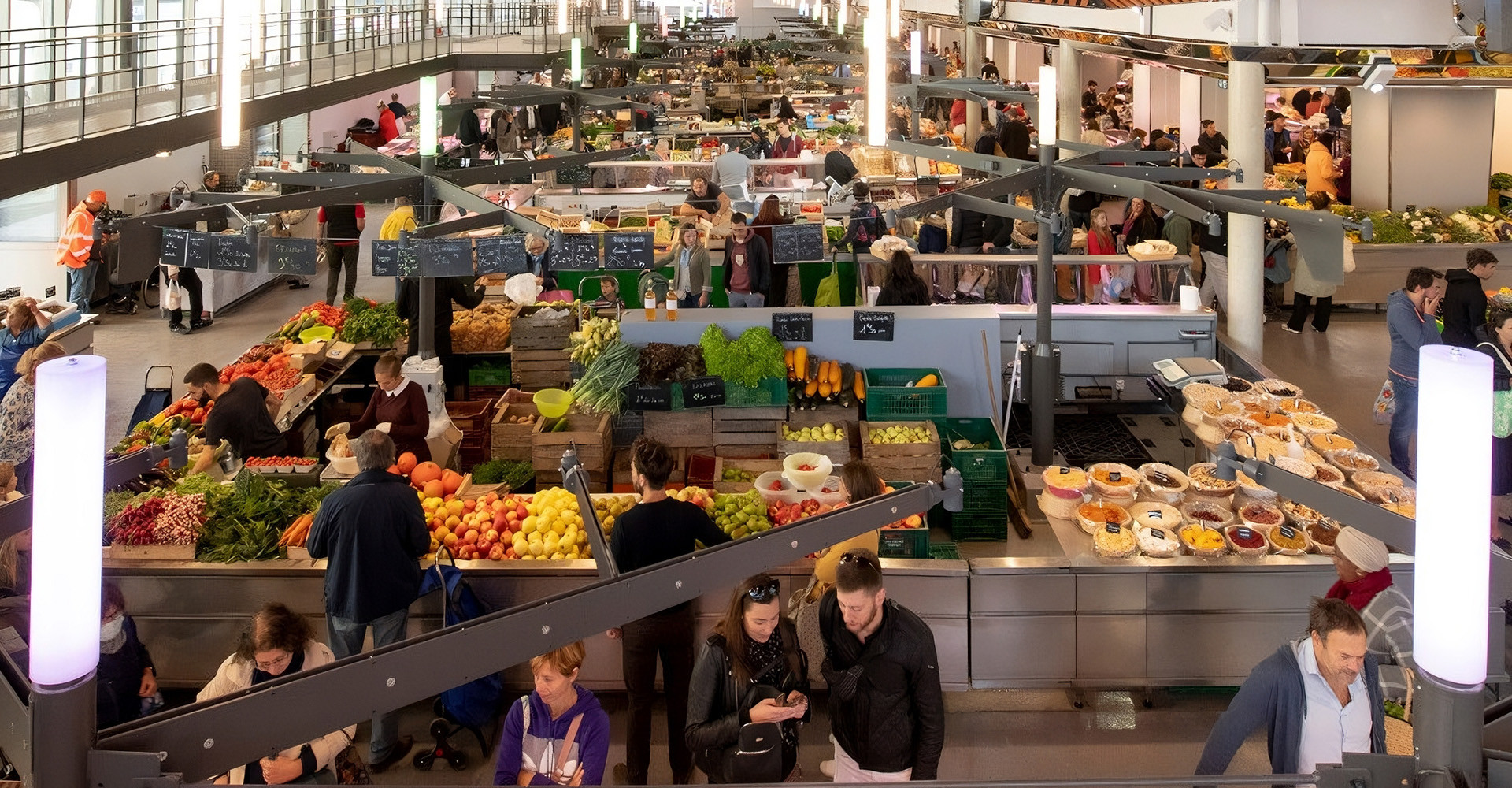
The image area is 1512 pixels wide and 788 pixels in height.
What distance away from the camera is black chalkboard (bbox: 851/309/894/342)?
8289 millimetres

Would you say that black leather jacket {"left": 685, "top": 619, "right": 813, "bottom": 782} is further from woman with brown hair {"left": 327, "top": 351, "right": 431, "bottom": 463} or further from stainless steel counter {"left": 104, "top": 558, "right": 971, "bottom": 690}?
woman with brown hair {"left": 327, "top": 351, "right": 431, "bottom": 463}

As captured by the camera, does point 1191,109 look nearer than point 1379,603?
No

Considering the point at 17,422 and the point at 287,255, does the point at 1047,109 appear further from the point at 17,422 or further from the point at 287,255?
the point at 17,422

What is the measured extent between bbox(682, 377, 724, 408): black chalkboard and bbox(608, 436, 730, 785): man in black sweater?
8.62 ft

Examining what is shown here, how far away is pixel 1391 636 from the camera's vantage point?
464 cm

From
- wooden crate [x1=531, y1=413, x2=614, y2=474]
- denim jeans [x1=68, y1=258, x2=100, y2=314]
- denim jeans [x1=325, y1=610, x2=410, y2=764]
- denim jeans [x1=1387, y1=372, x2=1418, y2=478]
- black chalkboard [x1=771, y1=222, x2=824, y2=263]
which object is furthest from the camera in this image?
denim jeans [x1=68, y1=258, x2=100, y2=314]

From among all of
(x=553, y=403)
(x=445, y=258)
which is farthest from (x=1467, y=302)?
(x=445, y=258)

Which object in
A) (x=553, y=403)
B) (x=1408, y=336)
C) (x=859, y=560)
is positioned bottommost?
(x=859, y=560)

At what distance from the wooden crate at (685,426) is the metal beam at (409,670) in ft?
17.0

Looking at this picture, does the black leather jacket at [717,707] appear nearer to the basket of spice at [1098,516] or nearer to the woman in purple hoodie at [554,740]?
the woman in purple hoodie at [554,740]

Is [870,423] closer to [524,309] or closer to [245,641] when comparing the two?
[524,309]

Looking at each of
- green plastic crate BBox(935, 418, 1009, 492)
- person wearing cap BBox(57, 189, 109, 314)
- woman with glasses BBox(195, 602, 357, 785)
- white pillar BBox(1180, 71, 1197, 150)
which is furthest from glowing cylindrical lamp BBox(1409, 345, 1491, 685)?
white pillar BBox(1180, 71, 1197, 150)

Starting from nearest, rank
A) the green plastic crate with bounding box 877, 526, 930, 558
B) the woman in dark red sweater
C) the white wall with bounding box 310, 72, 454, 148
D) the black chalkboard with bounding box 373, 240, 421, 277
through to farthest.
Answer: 1. the green plastic crate with bounding box 877, 526, 930, 558
2. the black chalkboard with bounding box 373, 240, 421, 277
3. the woman in dark red sweater
4. the white wall with bounding box 310, 72, 454, 148

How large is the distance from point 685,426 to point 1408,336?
4.39m
